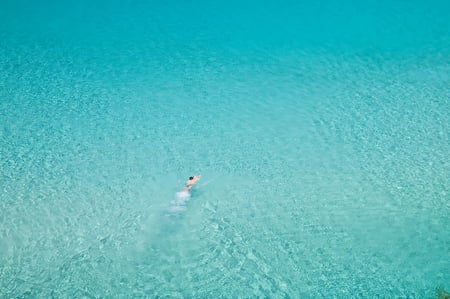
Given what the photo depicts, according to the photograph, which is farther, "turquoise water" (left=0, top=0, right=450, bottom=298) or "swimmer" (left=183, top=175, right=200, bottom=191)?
"swimmer" (left=183, top=175, right=200, bottom=191)

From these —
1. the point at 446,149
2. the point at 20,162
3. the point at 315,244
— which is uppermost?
the point at 446,149

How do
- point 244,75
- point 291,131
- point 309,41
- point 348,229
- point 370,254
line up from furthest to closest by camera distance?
point 309,41, point 244,75, point 291,131, point 348,229, point 370,254

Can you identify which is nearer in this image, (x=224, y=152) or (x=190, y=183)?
(x=190, y=183)

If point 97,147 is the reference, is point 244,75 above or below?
above

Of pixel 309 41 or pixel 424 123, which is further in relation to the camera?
pixel 309 41

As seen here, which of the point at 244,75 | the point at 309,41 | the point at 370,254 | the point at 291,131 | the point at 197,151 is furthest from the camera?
the point at 309,41

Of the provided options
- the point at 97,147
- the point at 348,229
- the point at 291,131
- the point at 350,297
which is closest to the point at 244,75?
the point at 291,131

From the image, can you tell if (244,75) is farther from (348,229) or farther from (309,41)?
(348,229)

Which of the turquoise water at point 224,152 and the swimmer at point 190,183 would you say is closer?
the turquoise water at point 224,152
